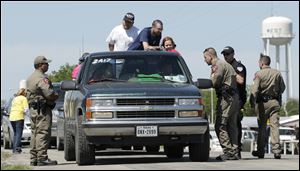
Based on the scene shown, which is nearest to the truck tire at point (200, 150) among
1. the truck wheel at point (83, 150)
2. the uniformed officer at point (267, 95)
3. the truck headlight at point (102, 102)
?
the truck headlight at point (102, 102)

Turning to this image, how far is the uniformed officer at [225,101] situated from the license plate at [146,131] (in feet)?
6.87

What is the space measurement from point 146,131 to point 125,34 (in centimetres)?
531

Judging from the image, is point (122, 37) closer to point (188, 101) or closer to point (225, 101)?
point (225, 101)

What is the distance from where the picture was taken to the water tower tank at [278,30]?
121 meters

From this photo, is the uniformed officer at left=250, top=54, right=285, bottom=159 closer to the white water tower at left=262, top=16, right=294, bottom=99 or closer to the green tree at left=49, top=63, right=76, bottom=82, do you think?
the green tree at left=49, top=63, right=76, bottom=82

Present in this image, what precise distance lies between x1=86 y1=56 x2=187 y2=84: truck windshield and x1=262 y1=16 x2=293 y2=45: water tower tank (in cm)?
10660

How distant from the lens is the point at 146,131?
13.7 m

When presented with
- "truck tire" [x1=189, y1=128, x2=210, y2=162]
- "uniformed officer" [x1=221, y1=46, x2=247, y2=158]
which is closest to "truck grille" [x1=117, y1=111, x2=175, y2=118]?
"truck tire" [x1=189, y1=128, x2=210, y2=162]

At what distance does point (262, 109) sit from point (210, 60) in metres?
1.91

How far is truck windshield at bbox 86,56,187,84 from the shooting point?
1489 cm

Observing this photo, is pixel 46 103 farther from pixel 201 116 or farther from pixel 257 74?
pixel 257 74

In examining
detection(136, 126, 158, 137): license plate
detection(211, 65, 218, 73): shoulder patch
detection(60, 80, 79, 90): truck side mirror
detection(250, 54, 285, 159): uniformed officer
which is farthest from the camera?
detection(250, 54, 285, 159): uniformed officer

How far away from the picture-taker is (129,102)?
45.7 feet

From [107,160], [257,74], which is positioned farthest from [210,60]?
[107,160]
